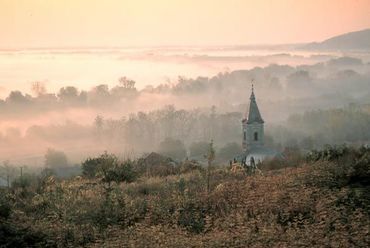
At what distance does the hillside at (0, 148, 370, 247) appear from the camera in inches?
447

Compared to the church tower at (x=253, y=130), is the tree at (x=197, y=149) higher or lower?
lower

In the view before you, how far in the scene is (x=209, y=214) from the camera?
1445 centimetres

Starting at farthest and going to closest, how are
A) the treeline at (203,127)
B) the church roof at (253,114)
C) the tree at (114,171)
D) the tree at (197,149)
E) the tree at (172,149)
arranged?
the treeline at (203,127) → the tree at (172,149) → the tree at (197,149) → the church roof at (253,114) → the tree at (114,171)

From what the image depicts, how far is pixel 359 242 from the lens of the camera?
34.3ft

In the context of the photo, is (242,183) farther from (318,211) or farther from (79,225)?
(79,225)

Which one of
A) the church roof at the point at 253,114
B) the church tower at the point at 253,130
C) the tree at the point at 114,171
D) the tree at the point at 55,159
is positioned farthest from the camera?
the tree at the point at 55,159

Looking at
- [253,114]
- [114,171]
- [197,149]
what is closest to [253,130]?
[253,114]

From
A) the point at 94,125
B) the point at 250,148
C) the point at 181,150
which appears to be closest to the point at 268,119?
the point at 94,125

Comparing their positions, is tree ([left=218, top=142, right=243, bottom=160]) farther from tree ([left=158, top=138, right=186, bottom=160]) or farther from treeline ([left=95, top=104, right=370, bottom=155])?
treeline ([left=95, top=104, right=370, bottom=155])

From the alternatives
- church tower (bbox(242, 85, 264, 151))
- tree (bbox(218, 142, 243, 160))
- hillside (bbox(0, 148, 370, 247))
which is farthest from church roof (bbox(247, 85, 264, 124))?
hillside (bbox(0, 148, 370, 247))

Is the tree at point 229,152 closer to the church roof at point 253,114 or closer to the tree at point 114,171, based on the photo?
the church roof at point 253,114

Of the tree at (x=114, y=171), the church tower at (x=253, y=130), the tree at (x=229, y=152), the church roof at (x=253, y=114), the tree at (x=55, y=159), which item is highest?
the tree at (x=114, y=171)

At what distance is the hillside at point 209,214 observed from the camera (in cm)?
1136

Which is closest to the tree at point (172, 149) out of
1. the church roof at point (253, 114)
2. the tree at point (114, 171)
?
the church roof at point (253, 114)
